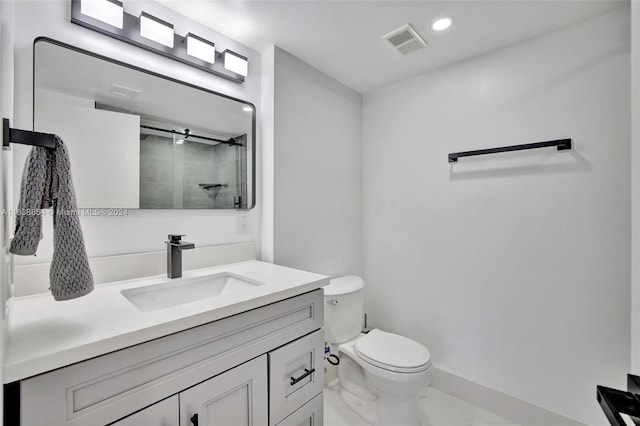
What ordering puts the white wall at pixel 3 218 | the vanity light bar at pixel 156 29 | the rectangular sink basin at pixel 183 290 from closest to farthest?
1. the white wall at pixel 3 218
2. the rectangular sink basin at pixel 183 290
3. the vanity light bar at pixel 156 29

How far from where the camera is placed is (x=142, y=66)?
1290 millimetres

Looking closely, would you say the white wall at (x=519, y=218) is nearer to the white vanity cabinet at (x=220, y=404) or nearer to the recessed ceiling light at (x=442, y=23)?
the recessed ceiling light at (x=442, y=23)

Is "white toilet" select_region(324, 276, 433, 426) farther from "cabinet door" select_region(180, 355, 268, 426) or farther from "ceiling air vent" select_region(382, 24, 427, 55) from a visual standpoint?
"ceiling air vent" select_region(382, 24, 427, 55)

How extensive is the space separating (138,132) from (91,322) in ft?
2.74

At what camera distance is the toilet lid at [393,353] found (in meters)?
1.47

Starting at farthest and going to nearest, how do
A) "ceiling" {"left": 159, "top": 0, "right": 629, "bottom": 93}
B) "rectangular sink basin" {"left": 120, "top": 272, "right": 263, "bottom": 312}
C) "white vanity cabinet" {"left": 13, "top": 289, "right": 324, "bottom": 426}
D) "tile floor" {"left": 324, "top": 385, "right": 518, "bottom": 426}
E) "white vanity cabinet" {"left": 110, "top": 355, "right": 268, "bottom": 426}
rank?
"tile floor" {"left": 324, "top": 385, "right": 518, "bottom": 426}
"ceiling" {"left": 159, "top": 0, "right": 629, "bottom": 93}
"rectangular sink basin" {"left": 120, "top": 272, "right": 263, "bottom": 312}
"white vanity cabinet" {"left": 110, "top": 355, "right": 268, "bottom": 426}
"white vanity cabinet" {"left": 13, "top": 289, "right": 324, "bottom": 426}

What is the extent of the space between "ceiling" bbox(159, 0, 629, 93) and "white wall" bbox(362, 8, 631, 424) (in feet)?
0.43

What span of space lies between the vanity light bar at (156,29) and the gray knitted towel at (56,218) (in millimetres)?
831

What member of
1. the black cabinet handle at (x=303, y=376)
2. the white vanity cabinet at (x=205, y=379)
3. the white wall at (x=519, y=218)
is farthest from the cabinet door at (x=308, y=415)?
the white wall at (x=519, y=218)

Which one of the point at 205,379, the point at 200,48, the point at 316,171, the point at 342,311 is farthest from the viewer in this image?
the point at 316,171

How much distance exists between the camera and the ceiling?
1.38 metres

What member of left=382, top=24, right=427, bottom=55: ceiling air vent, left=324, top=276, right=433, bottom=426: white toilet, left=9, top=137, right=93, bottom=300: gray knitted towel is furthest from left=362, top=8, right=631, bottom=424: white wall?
left=9, top=137, right=93, bottom=300: gray knitted towel

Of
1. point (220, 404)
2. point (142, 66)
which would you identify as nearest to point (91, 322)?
point (220, 404)

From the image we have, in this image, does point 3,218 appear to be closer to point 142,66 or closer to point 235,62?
point 142,66
